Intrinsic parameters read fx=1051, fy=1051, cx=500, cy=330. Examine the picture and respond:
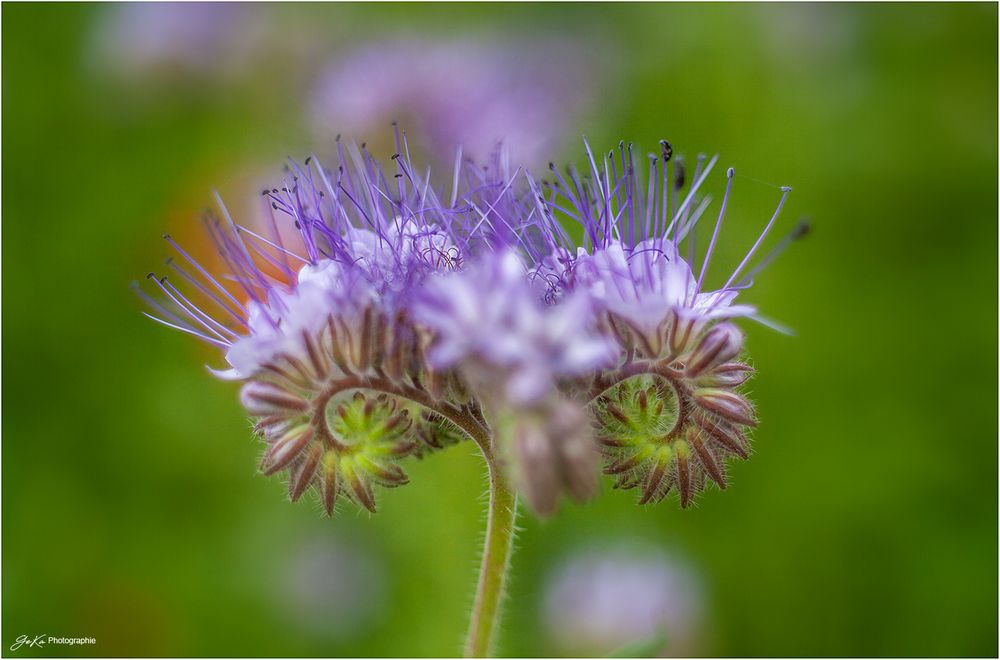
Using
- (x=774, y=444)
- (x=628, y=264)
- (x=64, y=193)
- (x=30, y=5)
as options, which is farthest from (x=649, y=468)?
(x=30, y=5)

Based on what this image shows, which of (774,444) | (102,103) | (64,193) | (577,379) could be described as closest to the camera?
(577,379)

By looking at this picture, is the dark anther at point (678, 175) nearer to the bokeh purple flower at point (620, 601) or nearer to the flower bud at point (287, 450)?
the flower bud at point (287, 450)

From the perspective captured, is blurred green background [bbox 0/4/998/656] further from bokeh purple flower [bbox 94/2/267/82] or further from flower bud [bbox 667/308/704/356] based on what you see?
flower bud [bbox 667/308/704/356]

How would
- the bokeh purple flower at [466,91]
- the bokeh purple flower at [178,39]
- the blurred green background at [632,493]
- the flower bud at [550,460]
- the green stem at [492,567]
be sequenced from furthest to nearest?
the bokeh purple flower at [178,39] → the bokeh purple flower at [466,91] → the blurred green background at [632,493] → the green stem at [492,567] → the flower bud at [550,460]

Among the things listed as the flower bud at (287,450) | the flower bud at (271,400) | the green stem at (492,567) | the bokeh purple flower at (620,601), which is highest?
the flower bud at (271,400)

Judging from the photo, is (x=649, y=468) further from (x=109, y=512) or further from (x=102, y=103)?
(x=102, y=103)

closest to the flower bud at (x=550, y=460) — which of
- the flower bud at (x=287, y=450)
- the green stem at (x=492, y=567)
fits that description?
the green stem at (x=492, y=567)

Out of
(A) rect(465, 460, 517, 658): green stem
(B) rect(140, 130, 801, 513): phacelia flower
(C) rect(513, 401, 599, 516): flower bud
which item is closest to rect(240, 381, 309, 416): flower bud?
(B) rect(140, 130, 801, 513): phacelia flower
